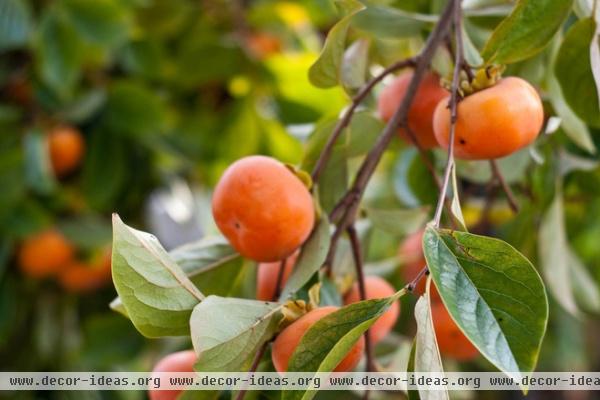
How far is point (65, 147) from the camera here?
56.9 inches

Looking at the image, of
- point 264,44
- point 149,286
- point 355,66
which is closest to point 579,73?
point 355,66

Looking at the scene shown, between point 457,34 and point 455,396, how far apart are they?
74 centimetres

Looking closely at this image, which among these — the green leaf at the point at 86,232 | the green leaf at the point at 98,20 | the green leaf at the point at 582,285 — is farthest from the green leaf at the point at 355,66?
the green leaf at the point at 86,232

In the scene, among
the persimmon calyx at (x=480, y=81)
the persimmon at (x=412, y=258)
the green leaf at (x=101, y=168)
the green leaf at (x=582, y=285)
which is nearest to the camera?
the persimmon calyx at (x=480, y=81)

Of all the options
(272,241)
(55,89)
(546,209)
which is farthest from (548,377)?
(55,89)

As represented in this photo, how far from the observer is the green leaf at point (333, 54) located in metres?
0.64

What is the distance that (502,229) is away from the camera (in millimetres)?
1013

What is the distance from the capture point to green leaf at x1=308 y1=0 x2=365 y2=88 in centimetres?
64

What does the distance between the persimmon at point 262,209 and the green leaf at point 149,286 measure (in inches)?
→ 2.4

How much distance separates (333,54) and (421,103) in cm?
9

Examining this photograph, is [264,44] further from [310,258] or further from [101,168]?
[310,258]

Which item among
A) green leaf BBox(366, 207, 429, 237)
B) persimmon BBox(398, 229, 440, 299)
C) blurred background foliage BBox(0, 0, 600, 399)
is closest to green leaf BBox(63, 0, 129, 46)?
blurred background foliage BBox(0, 0, 600, 399)

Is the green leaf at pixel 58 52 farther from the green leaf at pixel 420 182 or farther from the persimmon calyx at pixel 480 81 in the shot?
the persimmon calyx at pixel 480 81

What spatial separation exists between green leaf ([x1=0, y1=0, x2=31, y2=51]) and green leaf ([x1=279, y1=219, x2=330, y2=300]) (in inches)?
35.2
